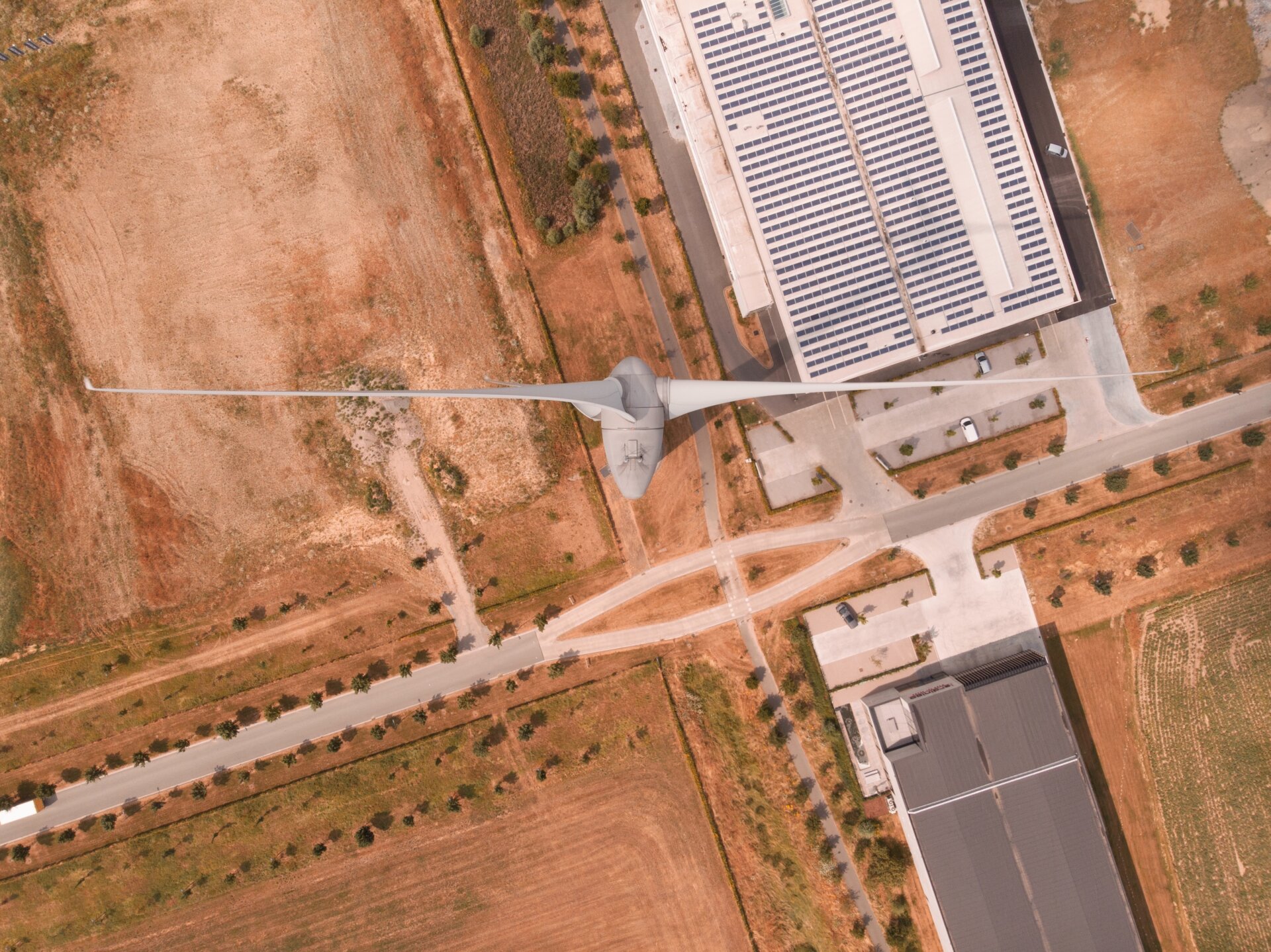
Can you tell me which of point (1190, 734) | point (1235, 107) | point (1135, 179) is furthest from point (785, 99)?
point (1190, 734)

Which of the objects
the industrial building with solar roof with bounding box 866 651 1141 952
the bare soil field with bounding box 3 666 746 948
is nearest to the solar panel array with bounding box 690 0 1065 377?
the industrial building with solar roof with bounding box 866 651 1141 952

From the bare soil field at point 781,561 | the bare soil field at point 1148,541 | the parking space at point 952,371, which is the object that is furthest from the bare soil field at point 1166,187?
the bare soil field at point 781,561

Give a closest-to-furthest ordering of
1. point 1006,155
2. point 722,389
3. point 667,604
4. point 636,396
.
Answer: point 722,389 → point 636,396 → point 1006,155 → point 667,604

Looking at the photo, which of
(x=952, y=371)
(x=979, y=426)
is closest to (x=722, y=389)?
(x=952, y=371)

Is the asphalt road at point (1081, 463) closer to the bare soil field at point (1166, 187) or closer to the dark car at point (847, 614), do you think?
the bare soil field at point (1166, 187)

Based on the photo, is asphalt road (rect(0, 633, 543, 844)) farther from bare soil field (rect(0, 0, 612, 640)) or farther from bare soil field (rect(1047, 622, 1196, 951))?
bare soil field (rect(1047, 622, 1196, 951))

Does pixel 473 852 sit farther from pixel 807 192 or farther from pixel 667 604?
pixel 807 192
